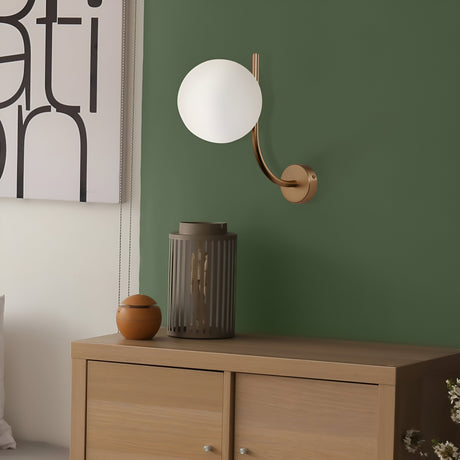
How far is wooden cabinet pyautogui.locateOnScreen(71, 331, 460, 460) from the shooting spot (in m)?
1.75

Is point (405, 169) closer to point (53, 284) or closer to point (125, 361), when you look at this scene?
point (125, 361)

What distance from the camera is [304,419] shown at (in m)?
1.80

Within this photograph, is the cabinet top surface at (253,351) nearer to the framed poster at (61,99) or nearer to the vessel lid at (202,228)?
the vessel lid at (202,228)

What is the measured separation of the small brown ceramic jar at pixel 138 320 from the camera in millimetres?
2010

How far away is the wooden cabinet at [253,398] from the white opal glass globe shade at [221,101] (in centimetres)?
51

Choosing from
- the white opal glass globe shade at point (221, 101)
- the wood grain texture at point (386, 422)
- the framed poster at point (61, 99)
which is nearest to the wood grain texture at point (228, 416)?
the wood grain texture at point (386, 422)

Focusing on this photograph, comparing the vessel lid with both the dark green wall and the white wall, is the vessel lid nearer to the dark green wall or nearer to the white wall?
the dark green wall

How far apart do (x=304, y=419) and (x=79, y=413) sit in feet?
1.77

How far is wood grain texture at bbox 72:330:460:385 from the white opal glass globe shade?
0.51m

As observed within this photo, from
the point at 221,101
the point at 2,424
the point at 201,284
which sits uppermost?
the point at 221,101


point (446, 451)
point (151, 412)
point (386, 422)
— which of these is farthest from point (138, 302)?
point (446, 451)

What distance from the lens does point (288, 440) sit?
1.82 m

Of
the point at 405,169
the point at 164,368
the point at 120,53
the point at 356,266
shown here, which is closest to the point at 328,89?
the point at 405,169

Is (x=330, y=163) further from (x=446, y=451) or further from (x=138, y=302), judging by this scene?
(x=446, y=451)
